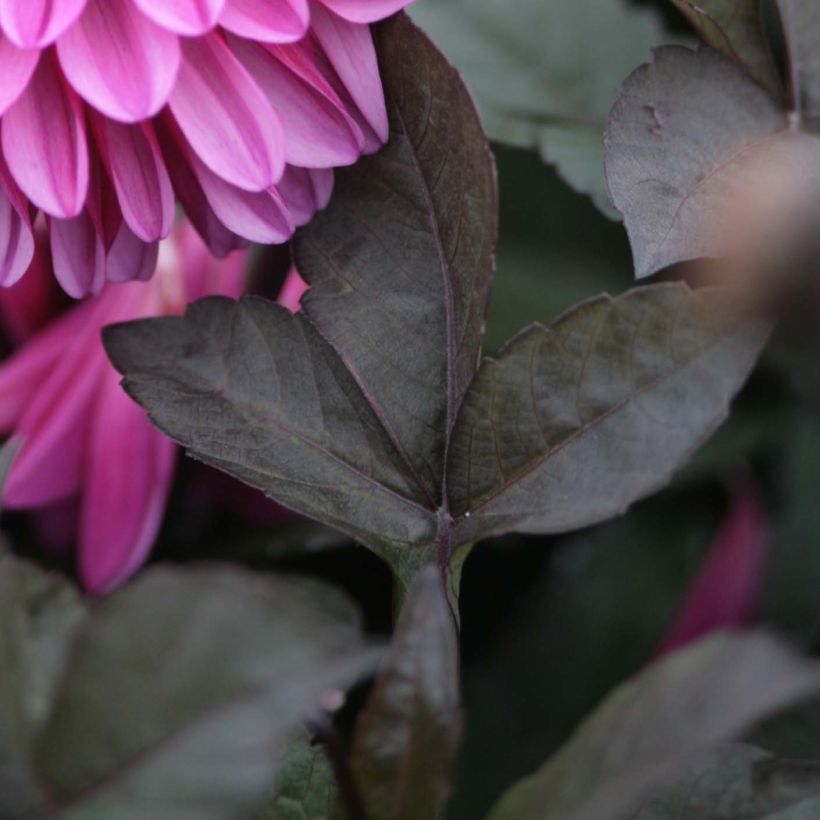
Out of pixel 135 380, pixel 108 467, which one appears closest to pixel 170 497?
pixel 108 467

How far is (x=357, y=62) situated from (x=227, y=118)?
4 centimetres

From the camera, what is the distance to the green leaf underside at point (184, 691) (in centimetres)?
18

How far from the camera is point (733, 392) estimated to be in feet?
0.84

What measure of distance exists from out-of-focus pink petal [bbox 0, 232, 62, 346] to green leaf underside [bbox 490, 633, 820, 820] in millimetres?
316

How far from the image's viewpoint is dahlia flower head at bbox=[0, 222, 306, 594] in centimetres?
41

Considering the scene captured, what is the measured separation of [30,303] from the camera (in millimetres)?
465

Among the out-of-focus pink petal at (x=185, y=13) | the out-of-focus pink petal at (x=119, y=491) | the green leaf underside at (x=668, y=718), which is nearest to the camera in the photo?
the green leaf underside at (x=668, y=718)

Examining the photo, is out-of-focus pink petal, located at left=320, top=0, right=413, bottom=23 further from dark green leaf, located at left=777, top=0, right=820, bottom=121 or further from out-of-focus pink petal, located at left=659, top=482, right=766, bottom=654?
out-of-focus pink petal, located at left=659, top=482, right=766, bottom=654

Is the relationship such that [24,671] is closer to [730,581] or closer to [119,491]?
[119,491]

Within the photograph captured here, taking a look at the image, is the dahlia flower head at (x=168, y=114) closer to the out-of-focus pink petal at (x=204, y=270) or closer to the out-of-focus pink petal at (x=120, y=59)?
the out-of-focus pink petal at (x=120, y=59)

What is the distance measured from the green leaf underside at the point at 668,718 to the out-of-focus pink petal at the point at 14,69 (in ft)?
0.64

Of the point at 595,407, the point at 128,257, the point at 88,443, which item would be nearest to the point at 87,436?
the point at 88,443

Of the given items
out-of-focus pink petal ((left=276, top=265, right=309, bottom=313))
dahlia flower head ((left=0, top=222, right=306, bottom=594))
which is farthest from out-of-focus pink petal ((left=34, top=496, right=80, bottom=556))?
out-of-focus pink petal ((left=276, top=265, right=309, bottom=313))

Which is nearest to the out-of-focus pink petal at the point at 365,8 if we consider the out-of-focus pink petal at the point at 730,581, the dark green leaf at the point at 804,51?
the dark green leaf at the point at 804,51
